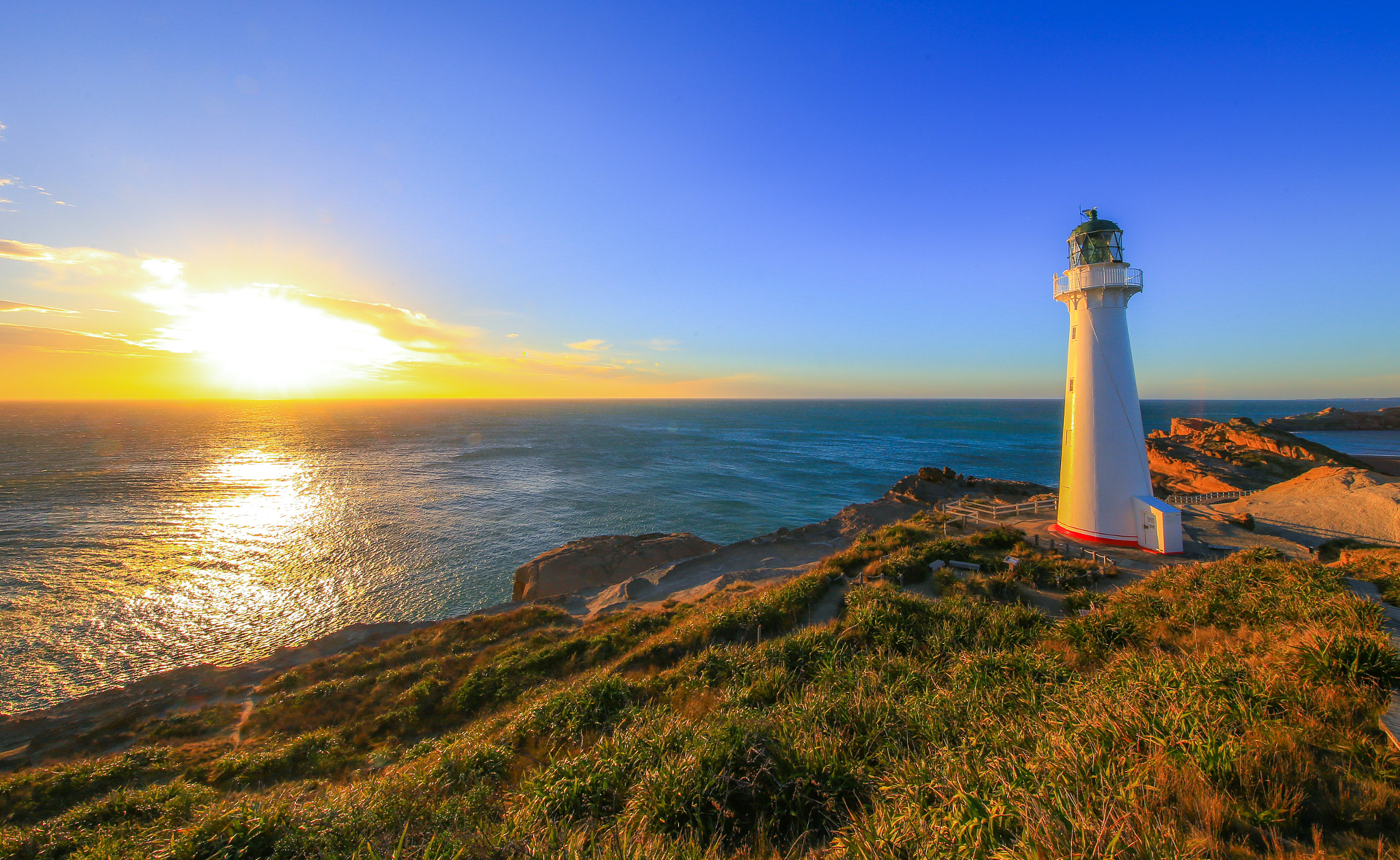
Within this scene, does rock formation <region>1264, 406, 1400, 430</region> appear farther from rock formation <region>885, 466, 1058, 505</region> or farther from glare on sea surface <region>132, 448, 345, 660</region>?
glare on sea surface <region>132, 448, 345, 660</region>

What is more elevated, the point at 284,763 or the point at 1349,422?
the point at 1349,422

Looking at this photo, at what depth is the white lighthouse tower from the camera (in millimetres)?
13148

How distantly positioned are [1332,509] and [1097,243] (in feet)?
45.9

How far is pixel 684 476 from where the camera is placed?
47969 millimetres

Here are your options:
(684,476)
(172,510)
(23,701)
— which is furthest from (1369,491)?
(172,510)

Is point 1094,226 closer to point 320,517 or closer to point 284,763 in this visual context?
point 284,763

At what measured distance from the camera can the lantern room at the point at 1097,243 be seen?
13.4 metres

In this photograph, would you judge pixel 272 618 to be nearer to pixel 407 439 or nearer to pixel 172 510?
pixel 172 510

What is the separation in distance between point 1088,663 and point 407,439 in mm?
95784

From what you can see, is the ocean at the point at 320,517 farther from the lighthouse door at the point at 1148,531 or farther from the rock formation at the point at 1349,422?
the lighthouse door at the point at 1148,531

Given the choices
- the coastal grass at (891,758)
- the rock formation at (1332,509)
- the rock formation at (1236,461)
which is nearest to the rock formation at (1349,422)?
the rock formation at (1236,461)

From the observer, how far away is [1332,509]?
55.1 ft

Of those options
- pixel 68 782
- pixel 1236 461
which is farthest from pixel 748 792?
pixel 1236 461

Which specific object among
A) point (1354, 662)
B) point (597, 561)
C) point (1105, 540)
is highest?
point (1354, 662)
